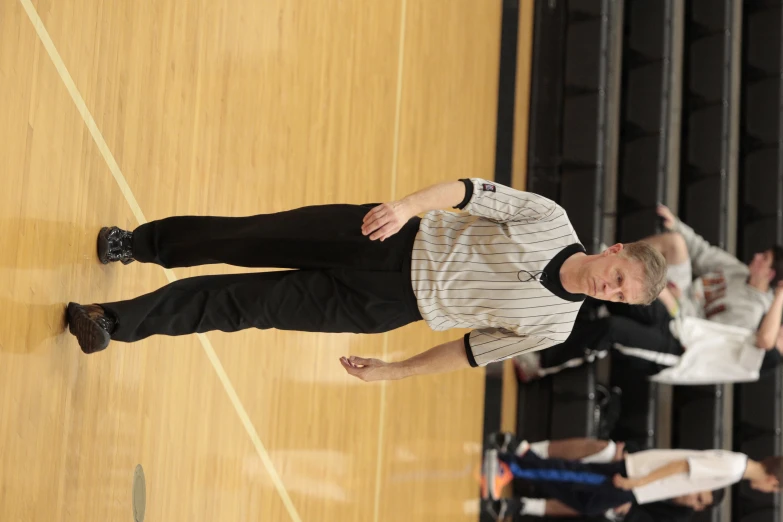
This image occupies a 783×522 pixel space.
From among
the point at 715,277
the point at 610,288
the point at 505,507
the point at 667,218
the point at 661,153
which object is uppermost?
the point at 661,153

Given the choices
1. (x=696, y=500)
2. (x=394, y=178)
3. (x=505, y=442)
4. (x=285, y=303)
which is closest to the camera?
(x=285, y=303)

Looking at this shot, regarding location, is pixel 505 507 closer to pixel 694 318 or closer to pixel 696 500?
pixel 696 500

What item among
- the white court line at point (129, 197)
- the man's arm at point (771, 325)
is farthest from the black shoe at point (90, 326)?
the man's arm at point (771, 325)

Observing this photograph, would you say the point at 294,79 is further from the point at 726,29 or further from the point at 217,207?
the point at 726,29

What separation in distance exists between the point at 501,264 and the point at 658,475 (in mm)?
2579

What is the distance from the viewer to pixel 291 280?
7.65 ft

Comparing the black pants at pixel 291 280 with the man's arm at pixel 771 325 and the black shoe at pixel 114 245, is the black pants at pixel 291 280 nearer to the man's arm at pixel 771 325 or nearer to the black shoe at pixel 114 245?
the black shoe at pixel 114 245

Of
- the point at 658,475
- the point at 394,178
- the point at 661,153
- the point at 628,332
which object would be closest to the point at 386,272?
the point at 394,178

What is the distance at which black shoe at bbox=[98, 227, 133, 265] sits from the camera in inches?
95.6

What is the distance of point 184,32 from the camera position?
117 inches

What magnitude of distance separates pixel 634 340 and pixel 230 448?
2.24 meters

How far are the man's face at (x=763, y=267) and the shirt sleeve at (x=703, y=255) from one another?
88 mm

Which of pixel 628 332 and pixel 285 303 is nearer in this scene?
pixel 285 303

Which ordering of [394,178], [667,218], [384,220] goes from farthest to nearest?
1. [667,218]
2. [394,178]
3. [384,220]
